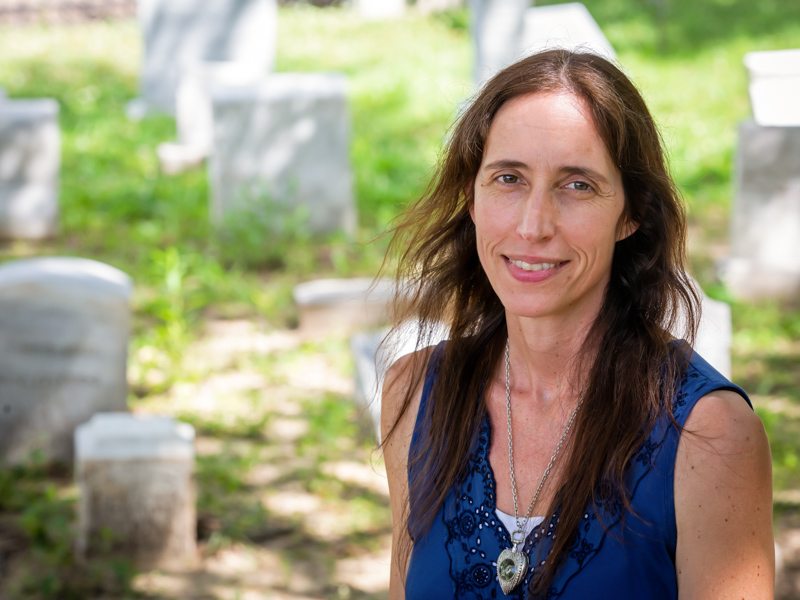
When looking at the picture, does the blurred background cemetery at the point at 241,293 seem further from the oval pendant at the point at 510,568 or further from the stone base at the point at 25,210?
the oval pendant at the point at 510,568

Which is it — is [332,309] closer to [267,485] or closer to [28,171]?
[267,485]

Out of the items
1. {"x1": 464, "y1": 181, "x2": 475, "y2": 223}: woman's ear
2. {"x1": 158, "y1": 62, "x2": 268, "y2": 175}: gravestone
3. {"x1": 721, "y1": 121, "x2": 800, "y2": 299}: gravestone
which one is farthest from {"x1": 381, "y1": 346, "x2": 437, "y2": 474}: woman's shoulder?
{"x1": 158, "y1": 62, "x2": 268, "y2": 175}: gravestone

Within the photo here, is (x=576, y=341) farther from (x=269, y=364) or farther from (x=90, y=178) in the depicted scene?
(x=90, y=178)

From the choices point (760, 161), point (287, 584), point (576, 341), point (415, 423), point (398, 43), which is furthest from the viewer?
point (398, 43)

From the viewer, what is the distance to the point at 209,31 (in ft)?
35.1

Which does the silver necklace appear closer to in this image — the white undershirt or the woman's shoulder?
the white undershirt

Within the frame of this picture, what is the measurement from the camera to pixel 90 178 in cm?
866

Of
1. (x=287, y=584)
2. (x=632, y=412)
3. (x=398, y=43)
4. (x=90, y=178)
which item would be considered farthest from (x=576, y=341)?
(x=398, y=43)

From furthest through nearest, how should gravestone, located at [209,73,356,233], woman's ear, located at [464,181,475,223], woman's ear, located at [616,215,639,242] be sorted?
1. gravestone, located at [209,73,356,233]
2. woman's ear, located at [464,181,475,223]
3. woman's ear, located at [616,215,639,242]

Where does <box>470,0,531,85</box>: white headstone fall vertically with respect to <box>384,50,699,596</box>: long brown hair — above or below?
above

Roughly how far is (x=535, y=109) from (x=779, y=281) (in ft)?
15.6

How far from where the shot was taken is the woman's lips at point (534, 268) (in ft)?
5.91

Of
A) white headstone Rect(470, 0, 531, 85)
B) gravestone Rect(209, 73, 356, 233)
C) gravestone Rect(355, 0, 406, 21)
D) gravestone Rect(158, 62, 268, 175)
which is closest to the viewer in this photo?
gravestone Rect(209, 73, 356, 233)

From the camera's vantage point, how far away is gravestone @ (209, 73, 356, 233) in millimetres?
7141
